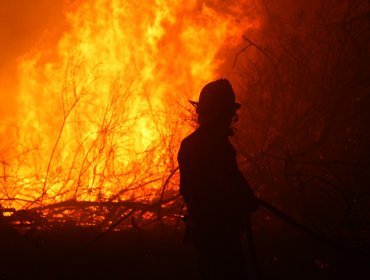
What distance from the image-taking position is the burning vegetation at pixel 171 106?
5.91m

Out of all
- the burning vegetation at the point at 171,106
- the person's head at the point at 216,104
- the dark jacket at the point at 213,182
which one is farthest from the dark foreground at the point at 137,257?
the person's head at the point at 216,104

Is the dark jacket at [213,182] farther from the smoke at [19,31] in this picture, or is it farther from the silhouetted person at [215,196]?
the smoke at [19,31]

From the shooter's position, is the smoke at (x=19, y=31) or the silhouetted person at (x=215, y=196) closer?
the silhouetted person at (x=215, y=196)

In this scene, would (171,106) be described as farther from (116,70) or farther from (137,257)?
(137,257)

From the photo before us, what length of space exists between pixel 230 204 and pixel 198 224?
0.25 meters

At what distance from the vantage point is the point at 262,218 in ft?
20.1

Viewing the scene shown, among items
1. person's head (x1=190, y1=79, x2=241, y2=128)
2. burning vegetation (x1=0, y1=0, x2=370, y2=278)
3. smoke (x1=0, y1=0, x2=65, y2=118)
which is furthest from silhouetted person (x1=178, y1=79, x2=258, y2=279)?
smoke (x1=0, y1=0, x2=65, y2=118)

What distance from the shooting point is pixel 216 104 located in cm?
279

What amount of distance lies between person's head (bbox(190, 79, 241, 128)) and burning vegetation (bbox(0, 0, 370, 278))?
7.98 feet

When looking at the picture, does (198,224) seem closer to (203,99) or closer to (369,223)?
(203,99)

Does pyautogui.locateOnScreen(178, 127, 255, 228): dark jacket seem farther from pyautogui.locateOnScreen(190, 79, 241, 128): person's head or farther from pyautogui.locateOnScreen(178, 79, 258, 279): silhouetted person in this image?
pyautogui.locateOnScreen(190, 79, 241, 128): person's head

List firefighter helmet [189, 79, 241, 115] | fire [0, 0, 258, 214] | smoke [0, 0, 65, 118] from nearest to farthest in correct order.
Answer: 1. firefighter helmet [189, 79, 241, 115]
2. fire [0, 0, 258, 214]
3. smoke [0, 0, 65, 118]

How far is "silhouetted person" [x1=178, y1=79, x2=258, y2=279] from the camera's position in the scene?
2.67 m

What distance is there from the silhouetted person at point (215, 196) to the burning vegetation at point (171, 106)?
2310 mm
